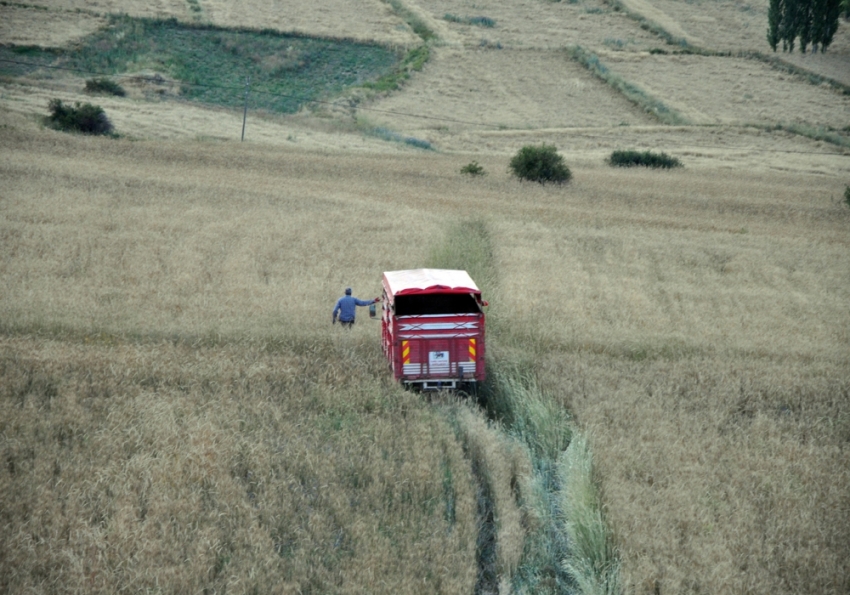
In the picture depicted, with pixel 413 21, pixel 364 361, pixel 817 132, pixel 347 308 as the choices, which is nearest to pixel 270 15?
pixel 413 21

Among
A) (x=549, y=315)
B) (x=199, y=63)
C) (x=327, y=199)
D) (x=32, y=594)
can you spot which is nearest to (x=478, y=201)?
(x=327, y=199)

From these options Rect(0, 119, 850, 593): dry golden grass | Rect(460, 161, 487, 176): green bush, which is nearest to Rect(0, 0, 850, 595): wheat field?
Rect(0, 119, 850, 593): dry golden grass

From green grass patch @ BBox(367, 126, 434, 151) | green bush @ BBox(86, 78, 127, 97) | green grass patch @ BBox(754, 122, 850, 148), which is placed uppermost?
green grass patch @ BBox(754, 122, 850, 148)

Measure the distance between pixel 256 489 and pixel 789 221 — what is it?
26.6 meters

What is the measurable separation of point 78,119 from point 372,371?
30.2 meters

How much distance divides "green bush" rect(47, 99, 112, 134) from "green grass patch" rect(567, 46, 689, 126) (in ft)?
115

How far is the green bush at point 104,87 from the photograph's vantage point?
53.0 metres

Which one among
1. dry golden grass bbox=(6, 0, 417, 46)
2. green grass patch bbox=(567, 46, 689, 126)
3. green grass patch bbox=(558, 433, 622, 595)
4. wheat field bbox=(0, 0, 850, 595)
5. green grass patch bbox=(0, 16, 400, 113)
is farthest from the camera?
dry golden grass bbox=(6, 0, 417, 46)

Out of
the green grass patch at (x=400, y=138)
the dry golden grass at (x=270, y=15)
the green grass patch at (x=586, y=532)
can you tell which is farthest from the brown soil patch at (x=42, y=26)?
the green grass patch at (x=586, y=532)

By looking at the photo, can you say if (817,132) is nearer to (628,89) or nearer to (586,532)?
(628,89)

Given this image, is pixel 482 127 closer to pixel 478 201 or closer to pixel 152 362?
pixel 478 201

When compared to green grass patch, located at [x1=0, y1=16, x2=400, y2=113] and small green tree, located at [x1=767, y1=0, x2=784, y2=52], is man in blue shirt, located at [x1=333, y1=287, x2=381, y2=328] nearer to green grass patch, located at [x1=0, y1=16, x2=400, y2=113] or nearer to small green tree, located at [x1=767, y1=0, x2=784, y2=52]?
green grass patch, located at [x1=0, y1=16, x2=400, y2=113]

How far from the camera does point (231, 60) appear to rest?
220 feet

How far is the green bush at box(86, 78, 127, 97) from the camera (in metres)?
53.0
